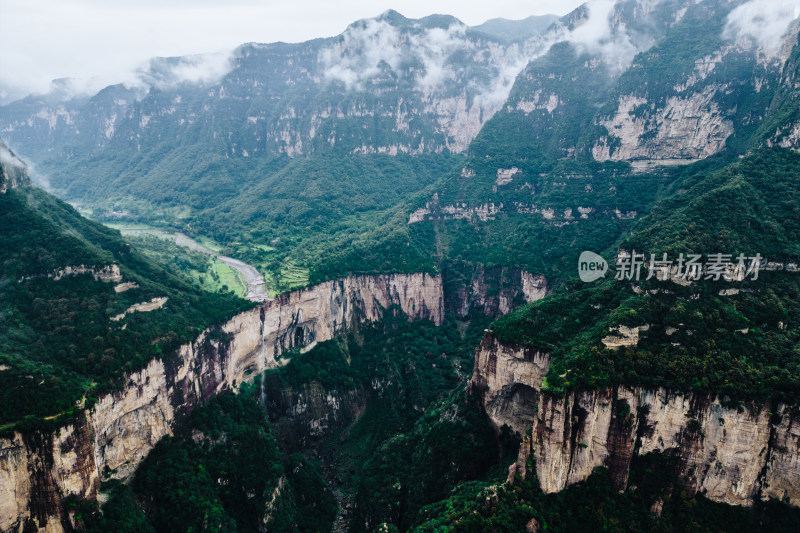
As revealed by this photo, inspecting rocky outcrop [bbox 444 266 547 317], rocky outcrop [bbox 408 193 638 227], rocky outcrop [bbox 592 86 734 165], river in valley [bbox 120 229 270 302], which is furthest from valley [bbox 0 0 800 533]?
river in valley [bbox 120 229 270 302]

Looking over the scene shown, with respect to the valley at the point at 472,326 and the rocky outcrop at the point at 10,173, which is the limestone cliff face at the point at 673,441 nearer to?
the valley at the point at 472,326

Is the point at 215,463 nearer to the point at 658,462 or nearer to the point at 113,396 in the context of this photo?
the point at 113,396

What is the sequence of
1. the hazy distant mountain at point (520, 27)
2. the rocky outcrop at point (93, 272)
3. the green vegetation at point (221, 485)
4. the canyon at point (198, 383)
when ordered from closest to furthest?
1. the canyon at point (198, 383)
2. the green vegetation at point (221, 485)
3. the rocky outcrop at point (93, 272)
4. the hazy distant mountain at point (520, 27)

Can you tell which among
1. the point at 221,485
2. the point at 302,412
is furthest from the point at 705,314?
the point at 302,412

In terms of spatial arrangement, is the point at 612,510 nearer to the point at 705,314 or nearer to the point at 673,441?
the point at 673,441

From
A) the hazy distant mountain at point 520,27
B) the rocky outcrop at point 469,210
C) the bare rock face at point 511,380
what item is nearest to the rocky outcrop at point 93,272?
the bare rock face at point 511,380

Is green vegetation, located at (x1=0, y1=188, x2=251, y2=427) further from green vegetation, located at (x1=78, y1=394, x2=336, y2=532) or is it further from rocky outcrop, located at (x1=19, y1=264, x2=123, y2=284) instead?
green vegetation, located at (x1=78, y1=394, x2=336, y2=532)

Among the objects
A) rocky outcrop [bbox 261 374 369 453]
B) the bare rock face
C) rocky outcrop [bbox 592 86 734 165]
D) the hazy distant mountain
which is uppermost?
the hazy distant mountain
